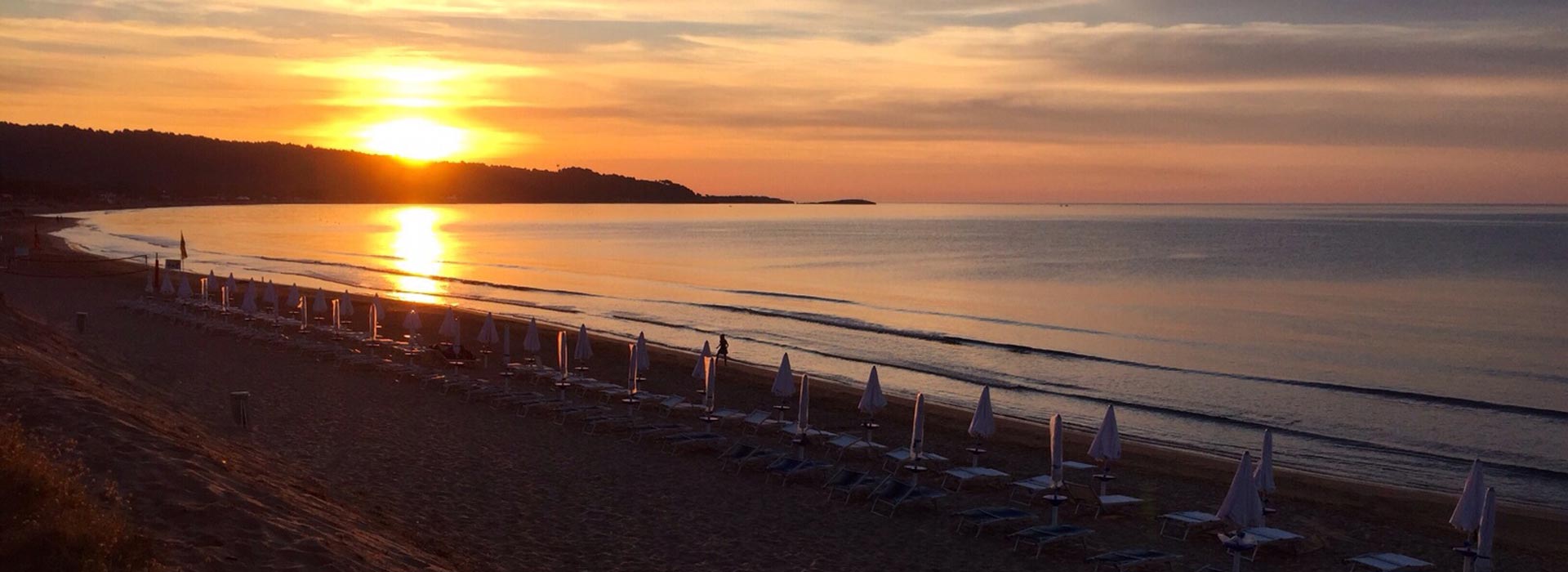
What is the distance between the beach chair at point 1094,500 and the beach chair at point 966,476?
46.8 inches

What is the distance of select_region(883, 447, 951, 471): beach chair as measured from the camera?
15.8m

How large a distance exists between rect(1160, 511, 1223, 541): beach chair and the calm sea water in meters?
7.44

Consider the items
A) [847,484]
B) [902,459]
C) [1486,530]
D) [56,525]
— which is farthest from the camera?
[902,459]

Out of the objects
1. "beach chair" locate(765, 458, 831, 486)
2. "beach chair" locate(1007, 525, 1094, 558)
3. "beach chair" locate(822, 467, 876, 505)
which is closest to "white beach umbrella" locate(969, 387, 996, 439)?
"beach chair" locate(822, 467, 876, 505)

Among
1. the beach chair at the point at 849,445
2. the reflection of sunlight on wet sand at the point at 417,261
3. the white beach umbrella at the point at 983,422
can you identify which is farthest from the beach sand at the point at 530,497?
the reflection of sunlight on wet sand at the point at 417,261

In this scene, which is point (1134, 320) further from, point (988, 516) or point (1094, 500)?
point (988, 516)

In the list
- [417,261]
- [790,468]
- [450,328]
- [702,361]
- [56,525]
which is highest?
[56,525]

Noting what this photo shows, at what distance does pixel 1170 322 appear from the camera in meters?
44.6

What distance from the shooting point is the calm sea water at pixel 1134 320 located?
2391 centimetres

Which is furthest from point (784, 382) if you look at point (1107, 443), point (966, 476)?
point (1107, 443)

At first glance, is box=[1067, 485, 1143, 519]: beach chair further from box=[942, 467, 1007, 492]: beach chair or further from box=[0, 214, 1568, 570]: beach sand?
box=[942, 467, 1007, 492]: beach chair

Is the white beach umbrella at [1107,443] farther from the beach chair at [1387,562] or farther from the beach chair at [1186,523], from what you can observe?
the beach chair at [1387,562]

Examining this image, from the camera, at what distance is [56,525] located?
7.18 m

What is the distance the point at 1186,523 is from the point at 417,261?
7371cm
